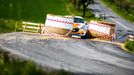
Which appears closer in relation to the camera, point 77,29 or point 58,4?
point 77,29

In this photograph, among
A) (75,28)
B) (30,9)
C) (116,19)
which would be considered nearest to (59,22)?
(75,28)

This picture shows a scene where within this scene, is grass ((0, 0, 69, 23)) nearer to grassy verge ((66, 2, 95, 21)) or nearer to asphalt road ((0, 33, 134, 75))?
grassy verge ((66, 2, 95, 21))

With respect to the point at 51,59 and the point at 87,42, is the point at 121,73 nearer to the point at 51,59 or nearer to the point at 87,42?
the point at 51,59

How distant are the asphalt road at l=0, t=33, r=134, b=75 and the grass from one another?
41.0 metres

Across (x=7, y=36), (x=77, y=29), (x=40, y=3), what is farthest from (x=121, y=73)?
(x=40, y=3)

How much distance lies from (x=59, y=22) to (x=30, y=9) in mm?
53939

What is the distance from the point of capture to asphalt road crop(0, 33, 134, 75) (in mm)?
24422

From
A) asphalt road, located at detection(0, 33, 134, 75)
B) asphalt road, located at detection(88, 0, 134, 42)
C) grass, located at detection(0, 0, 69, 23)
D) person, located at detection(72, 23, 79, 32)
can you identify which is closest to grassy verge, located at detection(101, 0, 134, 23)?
asphalt road, located at detection(88, 0, 134, 42)

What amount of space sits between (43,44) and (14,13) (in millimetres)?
51594

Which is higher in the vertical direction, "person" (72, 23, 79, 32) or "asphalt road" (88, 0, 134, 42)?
"person" (72, 23, 79, 32)

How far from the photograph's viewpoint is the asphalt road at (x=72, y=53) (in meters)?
24.4

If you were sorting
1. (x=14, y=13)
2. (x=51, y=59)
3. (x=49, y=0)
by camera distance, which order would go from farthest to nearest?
(x=49, y=0) < (x=14, y=13) < (x=51, y=59)

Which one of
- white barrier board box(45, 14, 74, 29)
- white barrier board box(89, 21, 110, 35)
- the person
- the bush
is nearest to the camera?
the bush

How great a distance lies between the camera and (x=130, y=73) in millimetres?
24203
